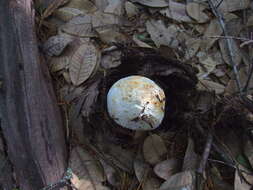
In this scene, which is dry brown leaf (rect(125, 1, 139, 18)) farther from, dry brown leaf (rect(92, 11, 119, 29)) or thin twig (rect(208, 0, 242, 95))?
thin twig (rect(208, 0, 242, 95))

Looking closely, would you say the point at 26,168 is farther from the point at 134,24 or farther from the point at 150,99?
the point at 134,24

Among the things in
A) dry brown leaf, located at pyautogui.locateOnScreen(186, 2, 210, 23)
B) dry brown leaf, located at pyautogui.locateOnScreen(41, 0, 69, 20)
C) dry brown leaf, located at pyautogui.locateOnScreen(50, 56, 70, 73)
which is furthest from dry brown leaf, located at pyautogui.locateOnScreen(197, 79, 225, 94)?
dry brown leaf, located at pyautogui.locateOnScreen(41, 0, 69, 20)

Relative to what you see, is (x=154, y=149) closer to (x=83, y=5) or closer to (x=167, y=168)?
(x=167, y=168)

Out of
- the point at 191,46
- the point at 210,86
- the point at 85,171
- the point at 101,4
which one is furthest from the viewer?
the point at 101,4

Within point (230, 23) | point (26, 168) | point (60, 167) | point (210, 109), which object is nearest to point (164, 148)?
point (210, 109)

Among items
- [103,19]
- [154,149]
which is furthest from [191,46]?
[154,149]

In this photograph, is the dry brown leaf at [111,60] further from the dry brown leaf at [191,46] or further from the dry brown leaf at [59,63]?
the dry brown leaf at [191,46]
